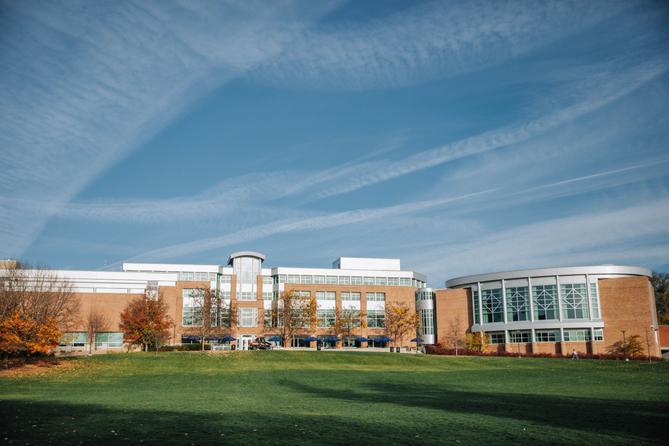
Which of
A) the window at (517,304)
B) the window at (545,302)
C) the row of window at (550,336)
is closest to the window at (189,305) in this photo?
the row of window at (550,336)

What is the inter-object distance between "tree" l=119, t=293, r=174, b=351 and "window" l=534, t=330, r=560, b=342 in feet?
163

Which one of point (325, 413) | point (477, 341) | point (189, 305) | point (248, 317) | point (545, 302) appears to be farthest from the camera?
point (248, 317)

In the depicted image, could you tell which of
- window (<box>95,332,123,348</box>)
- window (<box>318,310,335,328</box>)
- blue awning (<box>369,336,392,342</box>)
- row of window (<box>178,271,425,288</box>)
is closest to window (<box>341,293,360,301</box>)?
window (<box>318,310,335,328</box>)

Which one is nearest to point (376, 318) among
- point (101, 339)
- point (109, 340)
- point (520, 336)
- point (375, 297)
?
point (375, 297)

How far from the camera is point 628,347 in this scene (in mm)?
72250

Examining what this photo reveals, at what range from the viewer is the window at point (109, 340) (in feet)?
273

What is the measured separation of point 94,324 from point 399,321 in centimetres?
4660

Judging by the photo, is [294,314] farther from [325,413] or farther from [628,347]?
[325,413]

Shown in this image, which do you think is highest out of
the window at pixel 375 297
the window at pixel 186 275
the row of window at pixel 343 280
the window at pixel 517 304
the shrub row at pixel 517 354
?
the window at pixel 186 275

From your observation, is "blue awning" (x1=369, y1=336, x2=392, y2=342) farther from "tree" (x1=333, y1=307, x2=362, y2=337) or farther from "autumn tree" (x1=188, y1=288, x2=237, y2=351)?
"autumn tree" (x1=188, y1=288, x2=237, y2=351)

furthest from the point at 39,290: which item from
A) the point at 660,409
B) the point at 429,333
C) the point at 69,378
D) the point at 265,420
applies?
the point at 429,333

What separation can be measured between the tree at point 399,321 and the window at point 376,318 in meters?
4.83

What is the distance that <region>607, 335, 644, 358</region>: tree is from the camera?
236ft

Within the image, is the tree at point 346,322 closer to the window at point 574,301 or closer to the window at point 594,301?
the window at point 574,301
